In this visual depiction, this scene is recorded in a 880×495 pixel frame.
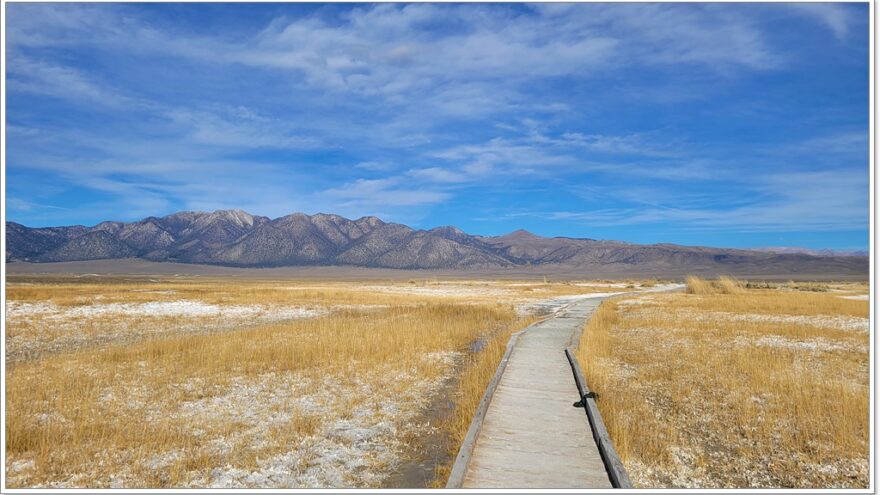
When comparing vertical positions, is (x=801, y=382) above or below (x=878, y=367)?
below

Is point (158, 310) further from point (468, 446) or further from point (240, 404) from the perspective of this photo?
point (468, 446)

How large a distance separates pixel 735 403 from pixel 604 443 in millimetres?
5409

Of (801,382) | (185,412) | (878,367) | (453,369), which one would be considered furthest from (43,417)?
(801,382)

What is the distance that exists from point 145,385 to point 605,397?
1037cm

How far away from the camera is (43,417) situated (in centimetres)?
977

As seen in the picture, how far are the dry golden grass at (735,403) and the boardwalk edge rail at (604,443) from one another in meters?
0.37

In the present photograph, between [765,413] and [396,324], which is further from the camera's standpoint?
[396,324]

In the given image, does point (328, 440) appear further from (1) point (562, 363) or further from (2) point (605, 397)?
(1) point (562, 363)

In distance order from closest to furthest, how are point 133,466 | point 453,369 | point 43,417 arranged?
point 133,466
point 43,417
point 453,369

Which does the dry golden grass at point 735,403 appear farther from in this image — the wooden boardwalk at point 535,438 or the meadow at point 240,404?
the meadow at point 240,404

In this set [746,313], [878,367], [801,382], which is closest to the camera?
[878,367]

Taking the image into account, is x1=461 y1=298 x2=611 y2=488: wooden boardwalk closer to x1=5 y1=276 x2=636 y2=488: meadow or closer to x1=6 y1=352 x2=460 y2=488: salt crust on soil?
x1=5 y1=276 x2=636 y2=488: meadow

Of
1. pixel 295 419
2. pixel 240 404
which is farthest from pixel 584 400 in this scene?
pixel 240 404

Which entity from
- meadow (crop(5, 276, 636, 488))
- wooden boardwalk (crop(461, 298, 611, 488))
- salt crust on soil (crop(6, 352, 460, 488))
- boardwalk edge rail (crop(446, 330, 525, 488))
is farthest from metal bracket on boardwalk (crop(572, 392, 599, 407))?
salt crust on soil (crop(6, 352, 460, 488))
